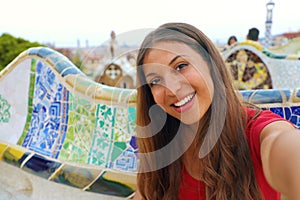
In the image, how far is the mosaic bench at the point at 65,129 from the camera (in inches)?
61.2

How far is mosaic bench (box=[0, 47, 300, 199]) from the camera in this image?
1.56 m

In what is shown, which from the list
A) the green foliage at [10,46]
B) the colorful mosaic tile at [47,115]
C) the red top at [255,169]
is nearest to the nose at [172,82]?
the red top at [255,169]

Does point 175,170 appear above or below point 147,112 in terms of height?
below

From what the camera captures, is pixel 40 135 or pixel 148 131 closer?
pixel 148 131

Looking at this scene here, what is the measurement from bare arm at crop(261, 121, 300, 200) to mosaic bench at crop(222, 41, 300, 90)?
3.55m

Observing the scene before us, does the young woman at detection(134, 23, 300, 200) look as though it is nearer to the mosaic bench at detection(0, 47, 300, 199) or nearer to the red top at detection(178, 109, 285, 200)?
the red top at detection(178, 109, 285, 200)

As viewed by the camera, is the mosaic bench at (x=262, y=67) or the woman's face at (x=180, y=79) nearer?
the woman's face at (x=180, y=79)

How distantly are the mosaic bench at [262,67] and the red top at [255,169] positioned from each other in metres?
3.35

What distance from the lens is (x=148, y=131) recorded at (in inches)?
40.9

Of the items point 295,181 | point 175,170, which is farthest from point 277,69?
point 295,181

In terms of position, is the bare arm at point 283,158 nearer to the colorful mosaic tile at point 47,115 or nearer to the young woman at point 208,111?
the young woman at point 208,111

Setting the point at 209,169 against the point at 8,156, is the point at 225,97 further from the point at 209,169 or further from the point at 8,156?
the point at 8,156

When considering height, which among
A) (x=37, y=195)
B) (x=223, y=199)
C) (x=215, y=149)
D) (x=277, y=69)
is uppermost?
(x=277, y=69)

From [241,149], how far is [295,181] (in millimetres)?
238
